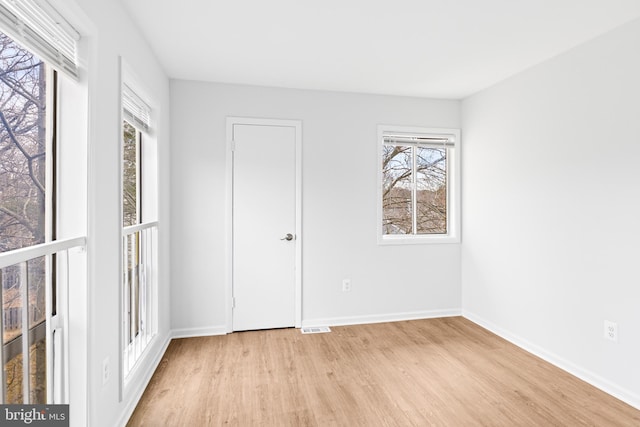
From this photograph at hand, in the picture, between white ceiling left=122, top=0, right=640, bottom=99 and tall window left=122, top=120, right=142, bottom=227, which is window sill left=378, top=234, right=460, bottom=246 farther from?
tall window left=122, top=120, right=142, bottom=227

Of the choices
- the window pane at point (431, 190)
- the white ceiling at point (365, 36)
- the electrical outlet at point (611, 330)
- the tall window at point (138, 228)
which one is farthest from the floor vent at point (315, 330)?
the white ceiling at point (365, 36)

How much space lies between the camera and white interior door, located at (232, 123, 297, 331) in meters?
3.49

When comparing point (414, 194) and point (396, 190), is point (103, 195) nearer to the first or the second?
point (396, 190)

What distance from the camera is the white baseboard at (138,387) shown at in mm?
2052

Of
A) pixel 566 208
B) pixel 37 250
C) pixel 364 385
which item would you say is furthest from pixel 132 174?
pixel 566 208

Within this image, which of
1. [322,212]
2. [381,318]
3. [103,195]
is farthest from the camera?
[381,318]

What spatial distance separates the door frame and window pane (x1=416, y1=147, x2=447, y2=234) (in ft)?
4.74

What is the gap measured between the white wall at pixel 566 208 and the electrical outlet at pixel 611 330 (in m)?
0.04

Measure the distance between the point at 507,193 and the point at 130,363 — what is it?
3.49 meters

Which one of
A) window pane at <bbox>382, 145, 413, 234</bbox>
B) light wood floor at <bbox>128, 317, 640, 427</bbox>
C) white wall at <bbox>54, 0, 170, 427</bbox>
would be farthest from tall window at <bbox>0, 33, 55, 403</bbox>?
window pane at <bbox>382, 145, 413, 234</bbox>

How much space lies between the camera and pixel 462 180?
4.03 meters

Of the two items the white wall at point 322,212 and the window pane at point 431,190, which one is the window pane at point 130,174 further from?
the window pane at point 431,190

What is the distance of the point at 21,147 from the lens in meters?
1.31

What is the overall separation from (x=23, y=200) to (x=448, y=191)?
3866mm
